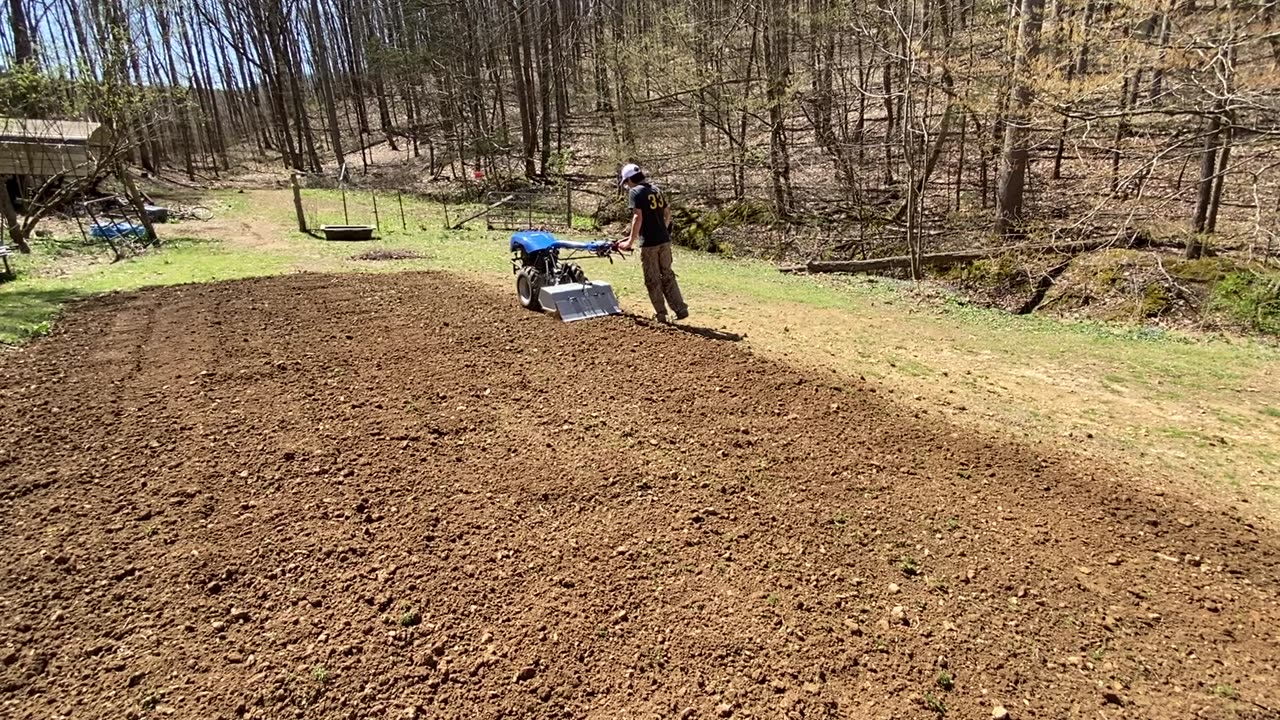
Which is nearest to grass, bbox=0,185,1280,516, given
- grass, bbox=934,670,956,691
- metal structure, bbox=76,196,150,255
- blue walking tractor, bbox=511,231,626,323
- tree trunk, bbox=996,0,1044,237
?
metal structure, bbox=76,196,150,255

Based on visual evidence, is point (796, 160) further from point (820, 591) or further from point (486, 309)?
point (820, 591)

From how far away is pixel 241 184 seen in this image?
30047 millimetres

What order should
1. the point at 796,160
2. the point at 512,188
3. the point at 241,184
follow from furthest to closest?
the point at 241,184 < the point at 512,188 < the point at 796,160

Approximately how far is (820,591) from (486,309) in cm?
521

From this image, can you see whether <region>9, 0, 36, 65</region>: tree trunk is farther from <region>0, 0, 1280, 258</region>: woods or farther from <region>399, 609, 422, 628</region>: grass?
<region>399, 609, 422, 628</region>: grass

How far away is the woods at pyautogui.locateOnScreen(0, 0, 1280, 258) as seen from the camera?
602 centimetres

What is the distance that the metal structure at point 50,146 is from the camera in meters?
13.9

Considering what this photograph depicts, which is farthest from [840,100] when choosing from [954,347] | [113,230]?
[113,230]

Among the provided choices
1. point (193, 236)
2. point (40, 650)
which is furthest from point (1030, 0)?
point (193, 236)

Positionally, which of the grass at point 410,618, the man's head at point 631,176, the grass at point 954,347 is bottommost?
the grass at point 954,347

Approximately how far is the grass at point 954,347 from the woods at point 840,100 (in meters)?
1.31

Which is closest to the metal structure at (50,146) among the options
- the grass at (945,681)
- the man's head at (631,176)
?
the man's head at (631,176)

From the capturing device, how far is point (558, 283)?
6.86 metres

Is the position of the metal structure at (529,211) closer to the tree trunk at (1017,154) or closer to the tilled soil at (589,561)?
the tree trunk at (1017,154)
